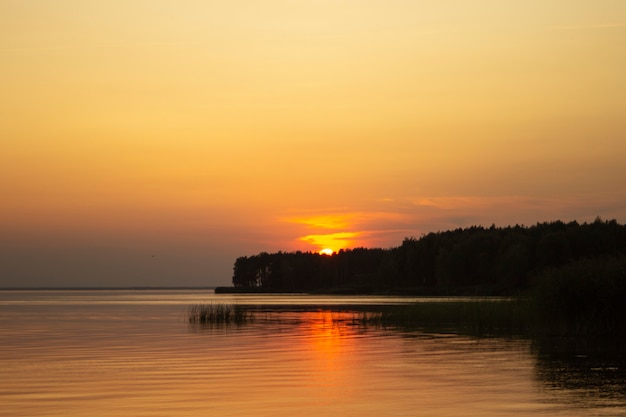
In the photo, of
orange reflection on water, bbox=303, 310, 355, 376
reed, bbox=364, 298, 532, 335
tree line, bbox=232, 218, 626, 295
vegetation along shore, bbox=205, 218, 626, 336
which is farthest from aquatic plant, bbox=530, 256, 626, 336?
tree line, bbox=232, 218, 626, 295

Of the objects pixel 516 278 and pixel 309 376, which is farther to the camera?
pixel 516 278

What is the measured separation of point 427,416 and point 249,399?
17.2 feet

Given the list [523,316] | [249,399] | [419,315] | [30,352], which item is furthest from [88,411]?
[419,315]

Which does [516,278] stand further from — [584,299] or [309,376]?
[309,376]

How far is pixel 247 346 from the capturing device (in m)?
42.1

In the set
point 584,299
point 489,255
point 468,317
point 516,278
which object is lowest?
point 468,317

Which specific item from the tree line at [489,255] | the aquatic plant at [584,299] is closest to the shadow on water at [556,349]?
the aquatic plant at [584,299]

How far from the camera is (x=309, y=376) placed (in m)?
29.6

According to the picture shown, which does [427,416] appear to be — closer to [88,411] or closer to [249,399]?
[249,399]

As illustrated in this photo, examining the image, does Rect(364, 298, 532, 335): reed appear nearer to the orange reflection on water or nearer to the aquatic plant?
the aquatic plant

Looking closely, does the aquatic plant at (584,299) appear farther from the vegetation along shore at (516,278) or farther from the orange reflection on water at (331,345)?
the orange reflection on water at (331,345)

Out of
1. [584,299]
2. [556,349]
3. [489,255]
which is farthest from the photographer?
[489,255]

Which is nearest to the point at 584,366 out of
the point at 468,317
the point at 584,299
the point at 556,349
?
the point at 556,349

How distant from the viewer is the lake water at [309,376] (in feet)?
73.7
